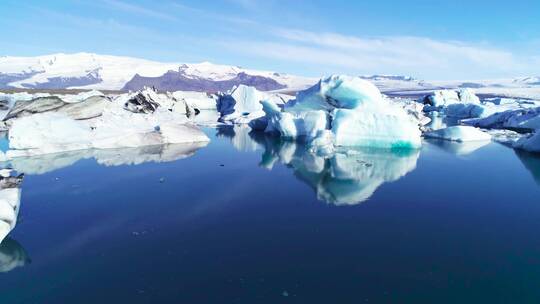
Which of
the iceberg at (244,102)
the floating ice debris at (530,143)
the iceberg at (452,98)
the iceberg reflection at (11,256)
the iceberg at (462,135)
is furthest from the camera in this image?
the iceberg at (452,98)

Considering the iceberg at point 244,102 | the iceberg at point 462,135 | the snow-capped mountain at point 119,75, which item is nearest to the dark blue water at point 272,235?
the iceberg at point 462,135

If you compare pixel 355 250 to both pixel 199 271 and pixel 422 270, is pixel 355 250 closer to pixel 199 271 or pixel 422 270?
pixel 422 270

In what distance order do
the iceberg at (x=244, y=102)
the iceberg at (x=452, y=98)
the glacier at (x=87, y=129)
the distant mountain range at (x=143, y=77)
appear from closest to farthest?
the glacier at (x=87, y=129), the iceberg at (x=244, y=102), the iceberg at (x=452, y=98), the distant mountain range at (x=143, y=77)

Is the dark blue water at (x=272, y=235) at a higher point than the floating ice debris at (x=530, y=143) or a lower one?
lower

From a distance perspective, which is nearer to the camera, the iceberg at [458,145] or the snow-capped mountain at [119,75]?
the iceberg at [458,145]

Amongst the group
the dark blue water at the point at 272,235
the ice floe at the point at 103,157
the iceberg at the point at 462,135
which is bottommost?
the ice floe at the point at 103,157

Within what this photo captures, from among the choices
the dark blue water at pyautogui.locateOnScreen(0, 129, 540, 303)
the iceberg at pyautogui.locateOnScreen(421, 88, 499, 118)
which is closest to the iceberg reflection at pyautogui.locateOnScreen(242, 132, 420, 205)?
the dark blue water at pyautogui.locateOnScreen(0, 129, 540, 303)

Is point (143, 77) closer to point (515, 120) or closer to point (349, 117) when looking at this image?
point (515, 120)

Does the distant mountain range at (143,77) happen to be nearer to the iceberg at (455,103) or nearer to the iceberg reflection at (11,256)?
the iceberg at (455,103)
